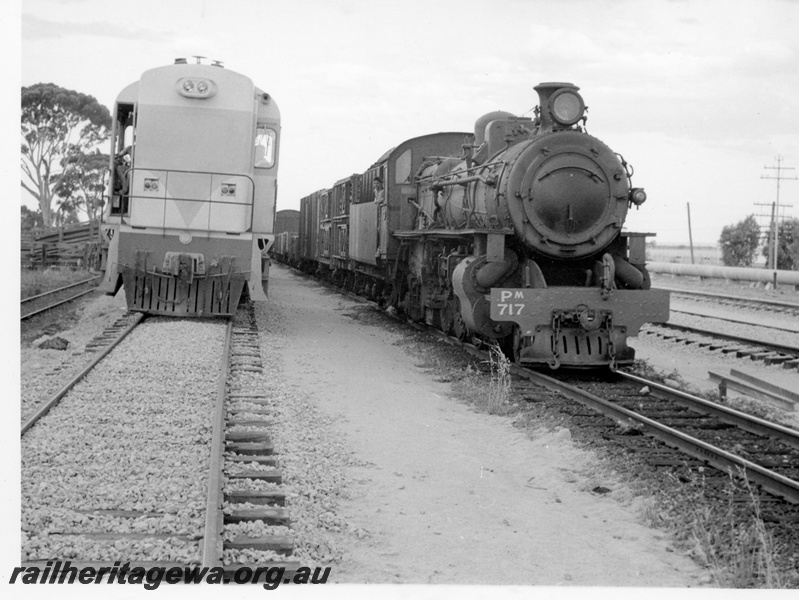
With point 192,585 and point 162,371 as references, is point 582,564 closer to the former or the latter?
point 192,585

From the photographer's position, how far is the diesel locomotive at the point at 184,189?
11.8 meters

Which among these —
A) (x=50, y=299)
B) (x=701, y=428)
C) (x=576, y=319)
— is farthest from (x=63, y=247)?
(x=701, y=428)

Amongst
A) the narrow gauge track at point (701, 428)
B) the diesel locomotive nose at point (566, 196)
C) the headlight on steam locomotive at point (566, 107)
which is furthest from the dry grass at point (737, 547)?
the headlight on steam locomotive at point (566, 107)

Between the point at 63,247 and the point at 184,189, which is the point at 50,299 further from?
the point at 184,189

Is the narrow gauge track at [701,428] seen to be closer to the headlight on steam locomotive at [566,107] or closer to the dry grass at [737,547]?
the dry grass at [737,547]

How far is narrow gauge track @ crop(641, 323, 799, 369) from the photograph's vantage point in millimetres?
11125

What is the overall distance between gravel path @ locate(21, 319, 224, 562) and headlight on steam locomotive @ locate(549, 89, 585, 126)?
444 centimetres

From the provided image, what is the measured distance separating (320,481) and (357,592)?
142cm

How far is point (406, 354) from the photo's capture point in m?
11.3

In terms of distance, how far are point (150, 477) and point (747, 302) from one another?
16.5 meters

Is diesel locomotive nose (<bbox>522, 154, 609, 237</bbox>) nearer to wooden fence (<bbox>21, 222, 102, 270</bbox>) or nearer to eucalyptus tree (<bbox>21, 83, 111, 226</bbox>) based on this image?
eucalyptus tree (<bbox>21, 83, 111, 226</bbox>)

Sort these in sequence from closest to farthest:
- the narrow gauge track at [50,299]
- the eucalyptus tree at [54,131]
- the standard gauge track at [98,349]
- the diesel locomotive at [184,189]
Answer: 1. the standard gauge track at [98,349]
2. the eucalyptus tree at [54,131]
3. the diesel locomotive at [184,189]
4. the narrow gauge track at [50,299]

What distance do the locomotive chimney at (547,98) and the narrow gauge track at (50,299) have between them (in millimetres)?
8100

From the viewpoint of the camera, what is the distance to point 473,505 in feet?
17.4
